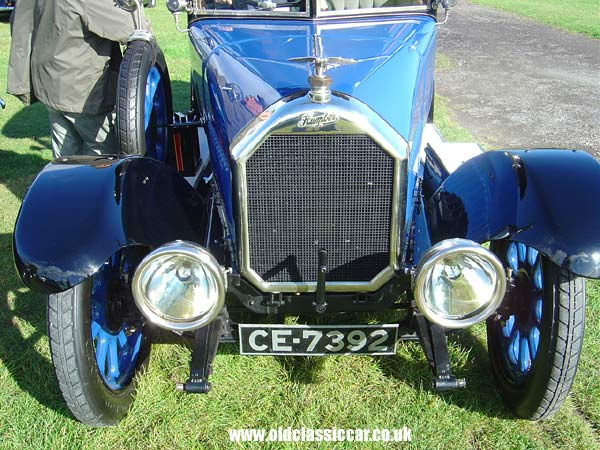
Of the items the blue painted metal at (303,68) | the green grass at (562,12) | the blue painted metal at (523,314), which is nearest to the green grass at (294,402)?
the blue painted metal at (523,314)

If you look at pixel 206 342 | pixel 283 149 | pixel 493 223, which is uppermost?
pixel 283 149

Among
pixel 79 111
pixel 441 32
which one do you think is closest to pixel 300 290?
pixel 79 111

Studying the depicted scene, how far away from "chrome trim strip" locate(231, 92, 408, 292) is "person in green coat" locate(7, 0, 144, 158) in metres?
1.99

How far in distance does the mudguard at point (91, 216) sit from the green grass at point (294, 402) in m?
0.78

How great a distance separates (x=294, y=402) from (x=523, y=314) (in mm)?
1095

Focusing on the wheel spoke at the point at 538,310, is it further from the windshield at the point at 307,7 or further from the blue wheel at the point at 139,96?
the blue wheel at the point at 139,96

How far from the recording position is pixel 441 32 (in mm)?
12469

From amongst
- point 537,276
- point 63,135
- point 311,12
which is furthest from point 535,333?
point 63,135

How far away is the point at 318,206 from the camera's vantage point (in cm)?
215

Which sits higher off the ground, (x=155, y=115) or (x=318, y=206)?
(x=318, y=206)

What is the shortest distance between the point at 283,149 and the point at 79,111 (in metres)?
2.24

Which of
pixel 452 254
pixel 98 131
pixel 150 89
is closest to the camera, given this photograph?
pixel 452 254

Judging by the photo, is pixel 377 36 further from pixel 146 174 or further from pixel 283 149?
pixel 146 174

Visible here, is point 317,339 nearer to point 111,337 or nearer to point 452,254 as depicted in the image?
point 452,254
